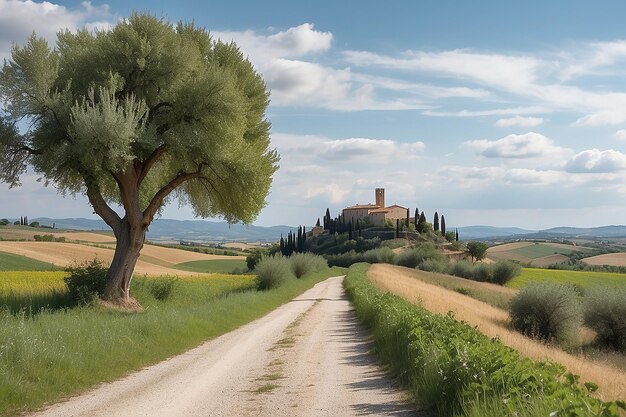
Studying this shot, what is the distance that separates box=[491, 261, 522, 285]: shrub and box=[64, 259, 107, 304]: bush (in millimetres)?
65839

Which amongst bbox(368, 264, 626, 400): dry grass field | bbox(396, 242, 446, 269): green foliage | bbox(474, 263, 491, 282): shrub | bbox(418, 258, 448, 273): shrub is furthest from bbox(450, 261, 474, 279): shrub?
bbox(368, 264, 626, 400): dry grass field

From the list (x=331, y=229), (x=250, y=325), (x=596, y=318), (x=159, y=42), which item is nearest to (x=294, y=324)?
(x=250, y=325)

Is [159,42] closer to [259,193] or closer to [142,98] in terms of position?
[142,98]

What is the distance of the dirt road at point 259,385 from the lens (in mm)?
9477

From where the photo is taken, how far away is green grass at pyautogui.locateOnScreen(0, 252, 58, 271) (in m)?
53.5

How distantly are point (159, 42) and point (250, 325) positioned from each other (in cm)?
1373

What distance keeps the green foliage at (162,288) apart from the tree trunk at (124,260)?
171 inches

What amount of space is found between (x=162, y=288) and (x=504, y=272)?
61.6 m

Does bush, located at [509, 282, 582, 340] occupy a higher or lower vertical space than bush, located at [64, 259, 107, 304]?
lower

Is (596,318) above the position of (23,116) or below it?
below

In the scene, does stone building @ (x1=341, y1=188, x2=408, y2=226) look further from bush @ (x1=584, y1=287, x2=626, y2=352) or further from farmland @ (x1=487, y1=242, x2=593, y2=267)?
bush @ (x1=584, y1=287, x2=626, y2=352)

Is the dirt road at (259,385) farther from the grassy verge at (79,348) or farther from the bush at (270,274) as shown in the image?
the bush at (270,274)

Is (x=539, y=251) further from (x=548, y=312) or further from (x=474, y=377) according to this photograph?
(x=474, y=377)

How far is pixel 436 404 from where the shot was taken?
9008 mm
